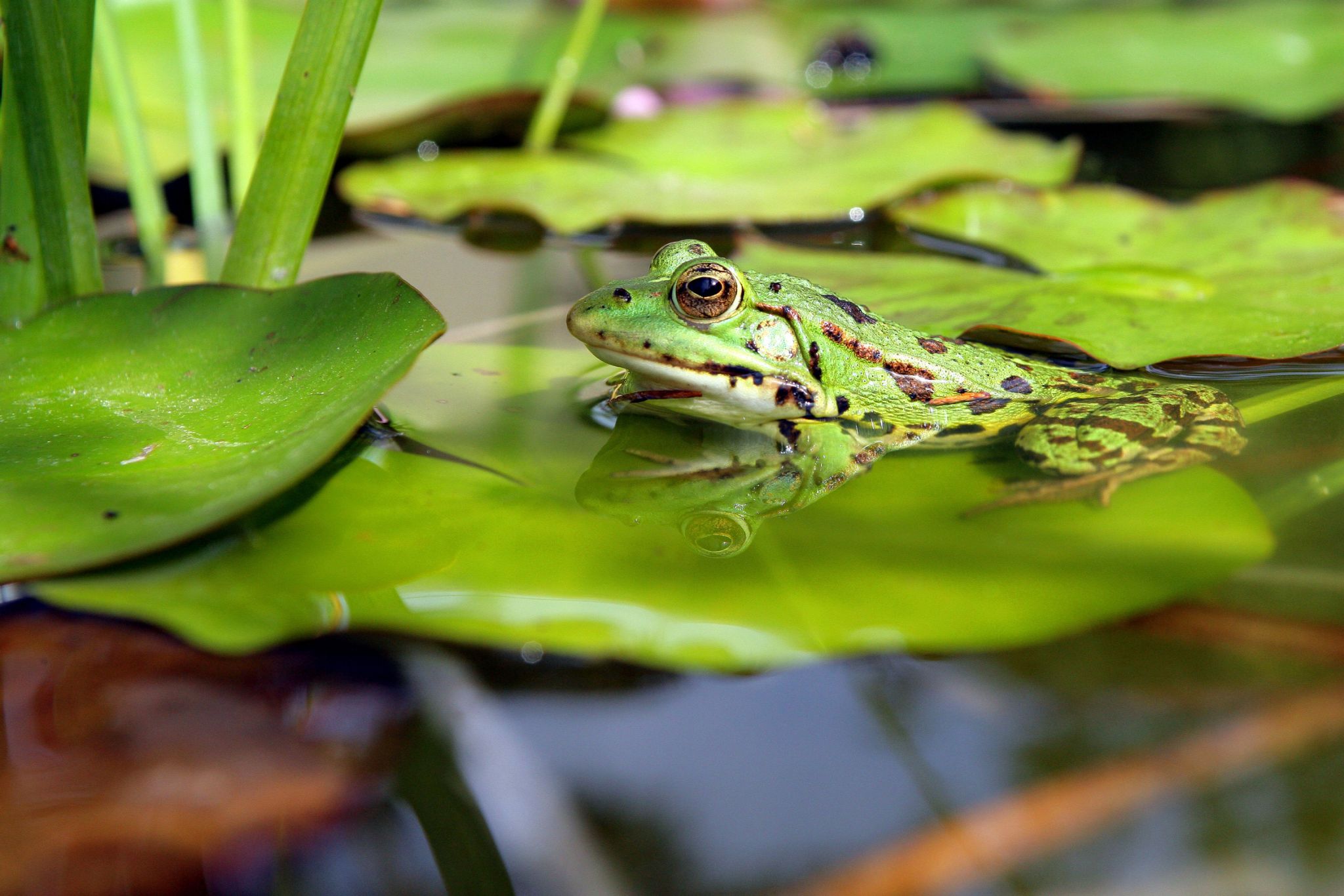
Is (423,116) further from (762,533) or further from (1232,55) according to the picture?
(1232,55)

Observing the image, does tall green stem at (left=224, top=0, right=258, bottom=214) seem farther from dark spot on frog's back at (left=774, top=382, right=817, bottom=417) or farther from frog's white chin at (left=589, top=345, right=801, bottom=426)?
dark spot on frog's back at (left=774, top=382, right=817, bottom=417)

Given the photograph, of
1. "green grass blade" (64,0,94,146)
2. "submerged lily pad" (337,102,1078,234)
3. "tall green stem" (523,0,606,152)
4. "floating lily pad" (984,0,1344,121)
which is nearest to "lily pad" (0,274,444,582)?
"green grass blade" (64,0,94,146)

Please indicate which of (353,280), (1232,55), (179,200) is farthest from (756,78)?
(353,280)

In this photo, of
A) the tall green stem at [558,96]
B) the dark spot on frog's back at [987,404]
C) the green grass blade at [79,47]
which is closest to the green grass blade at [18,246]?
the green grass blade at [79,47]

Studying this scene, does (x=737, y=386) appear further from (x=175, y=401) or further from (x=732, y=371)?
(x=175, y=401)

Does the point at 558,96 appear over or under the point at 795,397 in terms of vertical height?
over

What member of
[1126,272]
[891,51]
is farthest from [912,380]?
[891,51]
